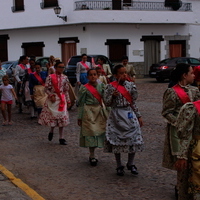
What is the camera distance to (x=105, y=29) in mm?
32344

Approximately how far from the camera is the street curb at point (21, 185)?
6.55 m

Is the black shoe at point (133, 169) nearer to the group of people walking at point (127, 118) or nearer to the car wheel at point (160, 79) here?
the group of people walking at point (127, 118)

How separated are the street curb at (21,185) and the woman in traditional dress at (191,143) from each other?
2409 millimetres

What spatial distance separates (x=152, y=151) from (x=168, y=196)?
2.87 m

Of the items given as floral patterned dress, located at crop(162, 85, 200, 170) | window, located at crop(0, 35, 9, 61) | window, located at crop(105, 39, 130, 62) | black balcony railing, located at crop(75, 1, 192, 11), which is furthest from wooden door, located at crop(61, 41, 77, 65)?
floral patterned dress, located at crop(162, 85, 200, 170)

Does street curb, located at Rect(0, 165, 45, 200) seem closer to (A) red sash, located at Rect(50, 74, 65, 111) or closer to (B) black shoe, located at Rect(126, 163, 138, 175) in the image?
(B) black shoe, located at Rect(126, 163, 138, 175)

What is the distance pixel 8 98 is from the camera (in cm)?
1363

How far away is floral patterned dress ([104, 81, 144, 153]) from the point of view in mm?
7492

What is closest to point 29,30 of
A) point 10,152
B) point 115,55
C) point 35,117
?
point 115,55

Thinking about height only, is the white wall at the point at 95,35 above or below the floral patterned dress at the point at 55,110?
above

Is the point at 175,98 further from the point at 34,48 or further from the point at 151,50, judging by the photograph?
the point at 34,48

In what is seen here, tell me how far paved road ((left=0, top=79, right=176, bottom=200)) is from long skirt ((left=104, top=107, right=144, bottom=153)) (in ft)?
1.45

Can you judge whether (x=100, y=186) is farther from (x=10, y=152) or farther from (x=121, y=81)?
(x=10, y=152)

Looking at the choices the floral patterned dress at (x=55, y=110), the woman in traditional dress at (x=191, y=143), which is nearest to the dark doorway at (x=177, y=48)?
the floral patterned dress at (x=55, y=110)
